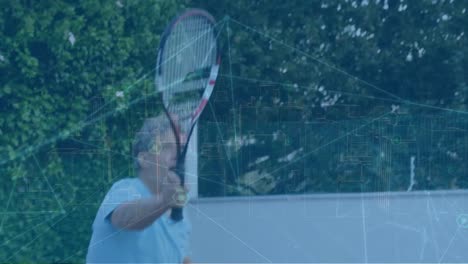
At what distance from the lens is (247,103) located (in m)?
4.79

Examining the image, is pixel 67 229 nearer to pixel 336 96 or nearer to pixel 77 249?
pixel 77 249

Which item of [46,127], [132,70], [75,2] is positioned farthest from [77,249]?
[75,2]

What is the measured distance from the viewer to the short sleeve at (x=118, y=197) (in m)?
3.52

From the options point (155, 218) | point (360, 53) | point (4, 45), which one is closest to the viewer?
point (155, 218)

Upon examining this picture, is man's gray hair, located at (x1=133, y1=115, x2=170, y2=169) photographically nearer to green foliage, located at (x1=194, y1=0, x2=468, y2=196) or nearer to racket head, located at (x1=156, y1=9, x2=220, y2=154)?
racket head, located at (x1=156, y1=9, x2=220, y2=154)

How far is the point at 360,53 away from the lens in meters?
4.81

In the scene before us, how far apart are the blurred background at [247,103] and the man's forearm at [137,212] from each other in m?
1.18

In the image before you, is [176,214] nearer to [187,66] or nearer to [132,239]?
[132,239]

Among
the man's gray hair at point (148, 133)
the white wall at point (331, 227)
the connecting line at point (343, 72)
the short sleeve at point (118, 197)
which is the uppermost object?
the connecting line at point (343, 72)

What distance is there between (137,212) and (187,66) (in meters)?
1.08

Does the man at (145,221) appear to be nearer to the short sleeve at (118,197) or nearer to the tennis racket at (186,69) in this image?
the short sleeve at (118,197)

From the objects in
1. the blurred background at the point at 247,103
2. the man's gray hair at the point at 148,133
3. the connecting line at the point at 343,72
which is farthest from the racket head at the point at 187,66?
the connecting line at the point at 343,72

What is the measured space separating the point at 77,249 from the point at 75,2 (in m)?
1.33

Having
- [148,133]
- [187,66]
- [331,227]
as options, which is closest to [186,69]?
[187,66]
